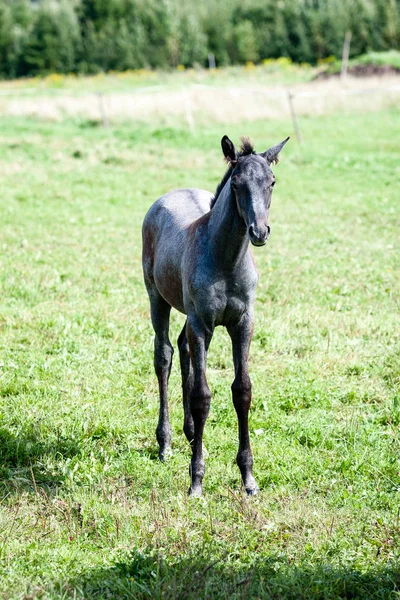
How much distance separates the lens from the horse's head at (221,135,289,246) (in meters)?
3.99

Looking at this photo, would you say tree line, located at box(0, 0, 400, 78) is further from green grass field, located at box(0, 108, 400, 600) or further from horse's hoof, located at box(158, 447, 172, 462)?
horse's hoof, located at box(158, 447, 172, 462)

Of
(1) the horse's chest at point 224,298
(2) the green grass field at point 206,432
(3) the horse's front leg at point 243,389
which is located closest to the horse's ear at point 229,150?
(1) the horse's chest at point 224,298

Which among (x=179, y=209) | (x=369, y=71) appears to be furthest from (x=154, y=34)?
(x=179, y=209)

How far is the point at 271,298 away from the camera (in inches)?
343

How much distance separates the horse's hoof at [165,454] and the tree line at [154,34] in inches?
2577

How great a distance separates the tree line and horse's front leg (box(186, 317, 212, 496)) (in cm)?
6559

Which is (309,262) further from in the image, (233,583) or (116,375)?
(233,583)

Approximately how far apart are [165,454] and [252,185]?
2.23 meters

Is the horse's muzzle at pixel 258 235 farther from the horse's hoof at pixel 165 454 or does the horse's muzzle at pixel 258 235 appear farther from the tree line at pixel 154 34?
the tree line at pixel 154 34

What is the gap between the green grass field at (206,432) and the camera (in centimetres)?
370

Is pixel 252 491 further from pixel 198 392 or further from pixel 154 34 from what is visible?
pixel 154 34

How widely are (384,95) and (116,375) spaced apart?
2808 centimetres

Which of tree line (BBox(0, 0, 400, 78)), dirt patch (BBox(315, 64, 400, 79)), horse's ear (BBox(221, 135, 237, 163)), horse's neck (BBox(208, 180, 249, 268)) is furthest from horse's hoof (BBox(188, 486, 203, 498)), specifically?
tree line (BBox(0, 0, 400, 78))

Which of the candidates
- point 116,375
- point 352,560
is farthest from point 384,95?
point 352,560
